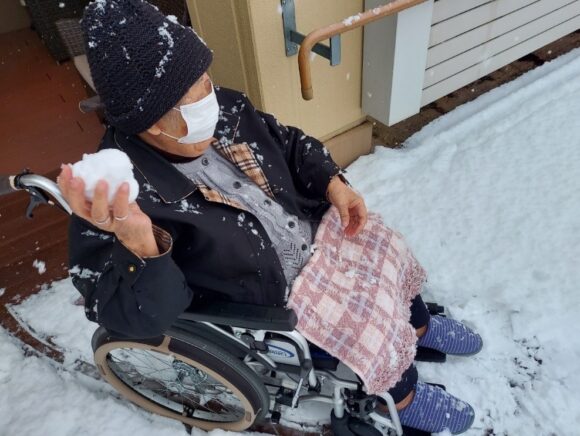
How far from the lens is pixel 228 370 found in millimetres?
1380

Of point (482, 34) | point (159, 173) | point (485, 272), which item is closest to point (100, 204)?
point (159, 173)

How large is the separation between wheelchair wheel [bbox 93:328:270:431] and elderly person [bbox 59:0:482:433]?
7.3 inches

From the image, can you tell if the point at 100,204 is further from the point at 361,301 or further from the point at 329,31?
the point at 329,31

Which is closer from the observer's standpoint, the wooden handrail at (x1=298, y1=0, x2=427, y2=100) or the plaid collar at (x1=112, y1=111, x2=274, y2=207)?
the plaid collar at (x1=112, y1=111, x2=274, y2=207)

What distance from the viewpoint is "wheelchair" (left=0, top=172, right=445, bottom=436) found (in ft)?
4.03

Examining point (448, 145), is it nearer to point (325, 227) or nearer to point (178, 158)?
point (325, 227)

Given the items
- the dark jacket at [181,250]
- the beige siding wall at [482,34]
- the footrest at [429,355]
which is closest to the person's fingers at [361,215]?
→ the dark jacket at [181,250]

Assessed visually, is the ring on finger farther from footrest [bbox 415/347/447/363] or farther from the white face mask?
footrest [bbox 415/347/447/363]

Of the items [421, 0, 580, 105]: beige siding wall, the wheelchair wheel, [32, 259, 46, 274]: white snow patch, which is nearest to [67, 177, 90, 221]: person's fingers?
the wheelchair wheel

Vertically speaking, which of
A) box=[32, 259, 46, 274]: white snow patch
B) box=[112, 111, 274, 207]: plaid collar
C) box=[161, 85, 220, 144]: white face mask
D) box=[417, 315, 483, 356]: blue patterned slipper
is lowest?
box=[32, 259, 46, 274]: white snow patch

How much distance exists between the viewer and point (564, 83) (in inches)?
126

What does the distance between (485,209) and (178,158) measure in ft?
5.97

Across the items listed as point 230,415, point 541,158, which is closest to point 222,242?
point 230,415

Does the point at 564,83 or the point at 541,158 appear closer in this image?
the point at 541,158
